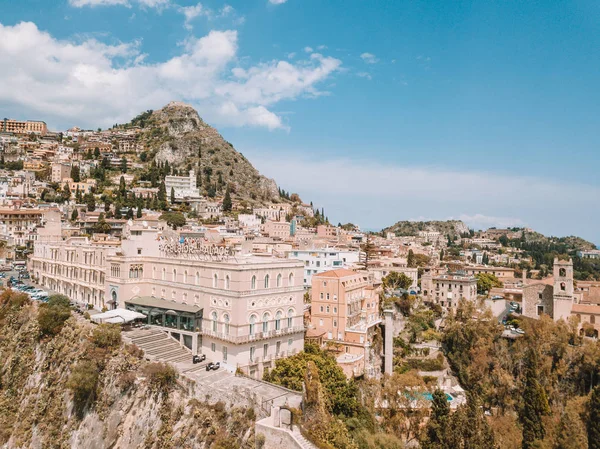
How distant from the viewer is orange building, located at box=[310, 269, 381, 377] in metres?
44.2

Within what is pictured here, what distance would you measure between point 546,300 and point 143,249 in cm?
4541

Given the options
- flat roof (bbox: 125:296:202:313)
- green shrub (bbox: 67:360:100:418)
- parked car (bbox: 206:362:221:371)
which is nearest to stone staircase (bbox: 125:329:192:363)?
flat roof (bbox: 125:296:202:313)

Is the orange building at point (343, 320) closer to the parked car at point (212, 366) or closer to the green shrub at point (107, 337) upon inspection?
the parked car at point (212, 366)

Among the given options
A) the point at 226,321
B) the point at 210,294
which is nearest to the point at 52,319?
the point at 210,294

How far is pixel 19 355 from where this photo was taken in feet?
137

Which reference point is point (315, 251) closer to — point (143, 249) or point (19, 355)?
point (143, 249)

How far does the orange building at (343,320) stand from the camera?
1742 inches

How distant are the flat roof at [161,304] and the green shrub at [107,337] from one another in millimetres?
4702

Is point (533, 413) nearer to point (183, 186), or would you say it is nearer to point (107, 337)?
point (107, 337)

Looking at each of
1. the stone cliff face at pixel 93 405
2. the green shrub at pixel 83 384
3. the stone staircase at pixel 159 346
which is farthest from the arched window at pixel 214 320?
the green shrub at pixel 83 384

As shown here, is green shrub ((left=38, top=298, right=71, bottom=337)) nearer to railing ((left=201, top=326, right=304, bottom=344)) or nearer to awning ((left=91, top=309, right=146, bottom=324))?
awning ((left=91, top=309, right=146, bottom=324))

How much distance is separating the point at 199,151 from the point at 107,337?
13161 centimetres

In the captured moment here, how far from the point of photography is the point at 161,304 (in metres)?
40.0

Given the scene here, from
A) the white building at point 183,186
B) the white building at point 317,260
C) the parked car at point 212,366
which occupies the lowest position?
the parked car at point 212,366
